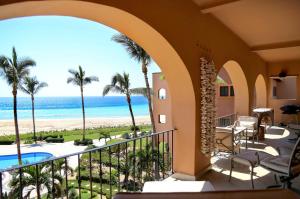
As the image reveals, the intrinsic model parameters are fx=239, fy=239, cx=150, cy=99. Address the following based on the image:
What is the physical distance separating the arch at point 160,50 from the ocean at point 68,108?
39.7 metres

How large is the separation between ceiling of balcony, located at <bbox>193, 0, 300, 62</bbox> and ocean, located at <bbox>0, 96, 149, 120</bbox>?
127ft

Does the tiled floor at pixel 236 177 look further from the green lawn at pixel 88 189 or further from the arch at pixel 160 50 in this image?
the green lawn at pixel 88 189

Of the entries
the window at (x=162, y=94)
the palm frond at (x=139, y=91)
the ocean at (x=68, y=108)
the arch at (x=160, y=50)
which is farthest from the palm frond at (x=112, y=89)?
the ocean at (x=68, y=108)

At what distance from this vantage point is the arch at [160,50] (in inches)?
87.4

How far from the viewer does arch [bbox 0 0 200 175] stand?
222cm

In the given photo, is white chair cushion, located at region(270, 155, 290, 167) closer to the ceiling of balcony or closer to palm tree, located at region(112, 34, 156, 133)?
the ceiling of balcony

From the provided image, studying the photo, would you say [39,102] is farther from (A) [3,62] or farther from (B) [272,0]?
(B) [272,0]

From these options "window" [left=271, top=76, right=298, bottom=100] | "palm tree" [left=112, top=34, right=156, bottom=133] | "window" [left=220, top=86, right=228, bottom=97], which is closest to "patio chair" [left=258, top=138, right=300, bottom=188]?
"palm tree" [left=112, top=34, right=156, bottom=133]

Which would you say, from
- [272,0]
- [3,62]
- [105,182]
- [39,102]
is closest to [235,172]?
[272,0]

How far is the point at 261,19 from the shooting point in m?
4.81

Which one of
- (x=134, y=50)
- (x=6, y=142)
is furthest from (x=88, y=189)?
(x=6, y=142)

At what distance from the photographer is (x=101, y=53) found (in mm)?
43906

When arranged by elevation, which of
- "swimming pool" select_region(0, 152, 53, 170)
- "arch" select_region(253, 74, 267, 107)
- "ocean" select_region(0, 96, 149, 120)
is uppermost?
"arch" select_region(253, 74, 267, 107)

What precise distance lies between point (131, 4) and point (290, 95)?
39.5ft
